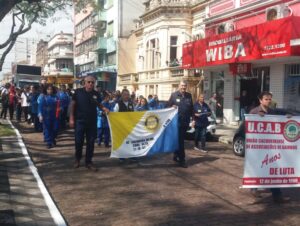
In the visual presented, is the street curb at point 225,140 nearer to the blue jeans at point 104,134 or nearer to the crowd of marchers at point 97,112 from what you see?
the crowd of marchers at point 97,112

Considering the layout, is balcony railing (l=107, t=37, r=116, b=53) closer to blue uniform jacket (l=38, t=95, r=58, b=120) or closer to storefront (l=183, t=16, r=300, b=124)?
storefront (l=183, t=16, r=300, b=124)

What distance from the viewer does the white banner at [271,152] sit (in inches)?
284

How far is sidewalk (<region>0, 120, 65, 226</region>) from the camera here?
6315mm

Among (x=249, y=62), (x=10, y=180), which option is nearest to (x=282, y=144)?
(x=10, y=180)

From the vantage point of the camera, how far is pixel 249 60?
783 inches

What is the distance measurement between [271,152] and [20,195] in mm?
3884

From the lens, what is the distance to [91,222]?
20.7 feet

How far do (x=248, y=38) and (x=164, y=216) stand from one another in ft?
47.2

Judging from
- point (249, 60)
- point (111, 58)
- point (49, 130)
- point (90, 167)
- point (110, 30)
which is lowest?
point (90, 167)

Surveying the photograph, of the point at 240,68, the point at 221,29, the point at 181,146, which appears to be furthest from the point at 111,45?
the point at 181,146

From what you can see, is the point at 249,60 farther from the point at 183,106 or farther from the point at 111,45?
the point at 111,45

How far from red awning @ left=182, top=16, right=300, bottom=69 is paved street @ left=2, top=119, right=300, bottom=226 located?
7.10m

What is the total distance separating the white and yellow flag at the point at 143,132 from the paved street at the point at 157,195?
0.34 metres

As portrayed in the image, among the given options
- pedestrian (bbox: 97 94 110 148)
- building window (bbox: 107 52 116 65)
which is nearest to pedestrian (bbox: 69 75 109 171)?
pedestrian (bbox: 97 94 110 148)
